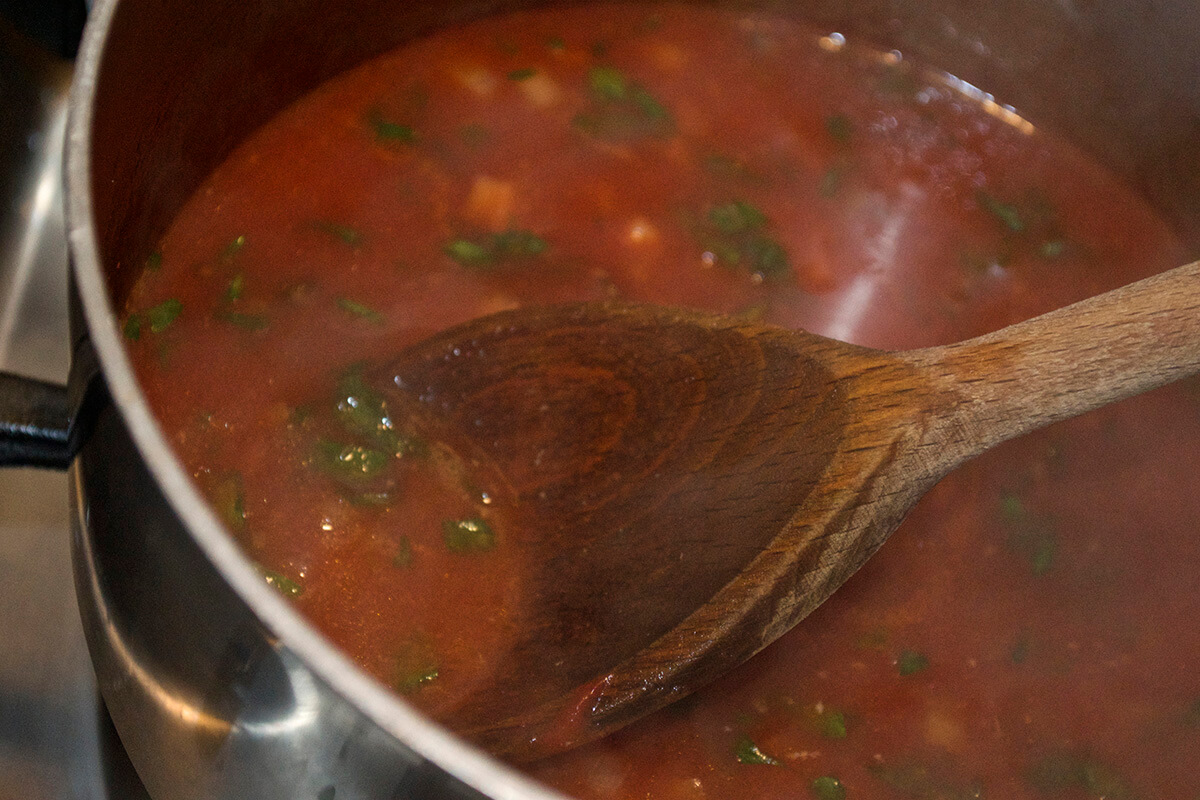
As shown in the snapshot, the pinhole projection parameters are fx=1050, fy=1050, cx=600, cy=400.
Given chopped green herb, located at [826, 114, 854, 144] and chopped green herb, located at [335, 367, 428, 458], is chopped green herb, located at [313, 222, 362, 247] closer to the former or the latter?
chopped green herb, located at [335, 367, 428, 458]

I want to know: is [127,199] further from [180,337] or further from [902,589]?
[902,589]

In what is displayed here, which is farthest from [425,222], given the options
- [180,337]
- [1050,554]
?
[1050,554]

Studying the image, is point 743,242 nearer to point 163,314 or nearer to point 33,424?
point 163,314

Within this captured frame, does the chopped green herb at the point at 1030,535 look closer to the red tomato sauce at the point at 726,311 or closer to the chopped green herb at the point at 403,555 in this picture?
the red tomato sauce at the point at 726,311

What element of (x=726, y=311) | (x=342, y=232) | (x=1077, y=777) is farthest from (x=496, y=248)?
(x=1077, y=777)

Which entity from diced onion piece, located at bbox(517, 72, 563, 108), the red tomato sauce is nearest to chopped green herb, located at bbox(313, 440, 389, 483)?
the red tomato sauce

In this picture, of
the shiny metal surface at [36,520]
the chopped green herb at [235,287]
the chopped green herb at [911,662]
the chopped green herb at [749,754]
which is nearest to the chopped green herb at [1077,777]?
the chopped green herb at [911,662]
